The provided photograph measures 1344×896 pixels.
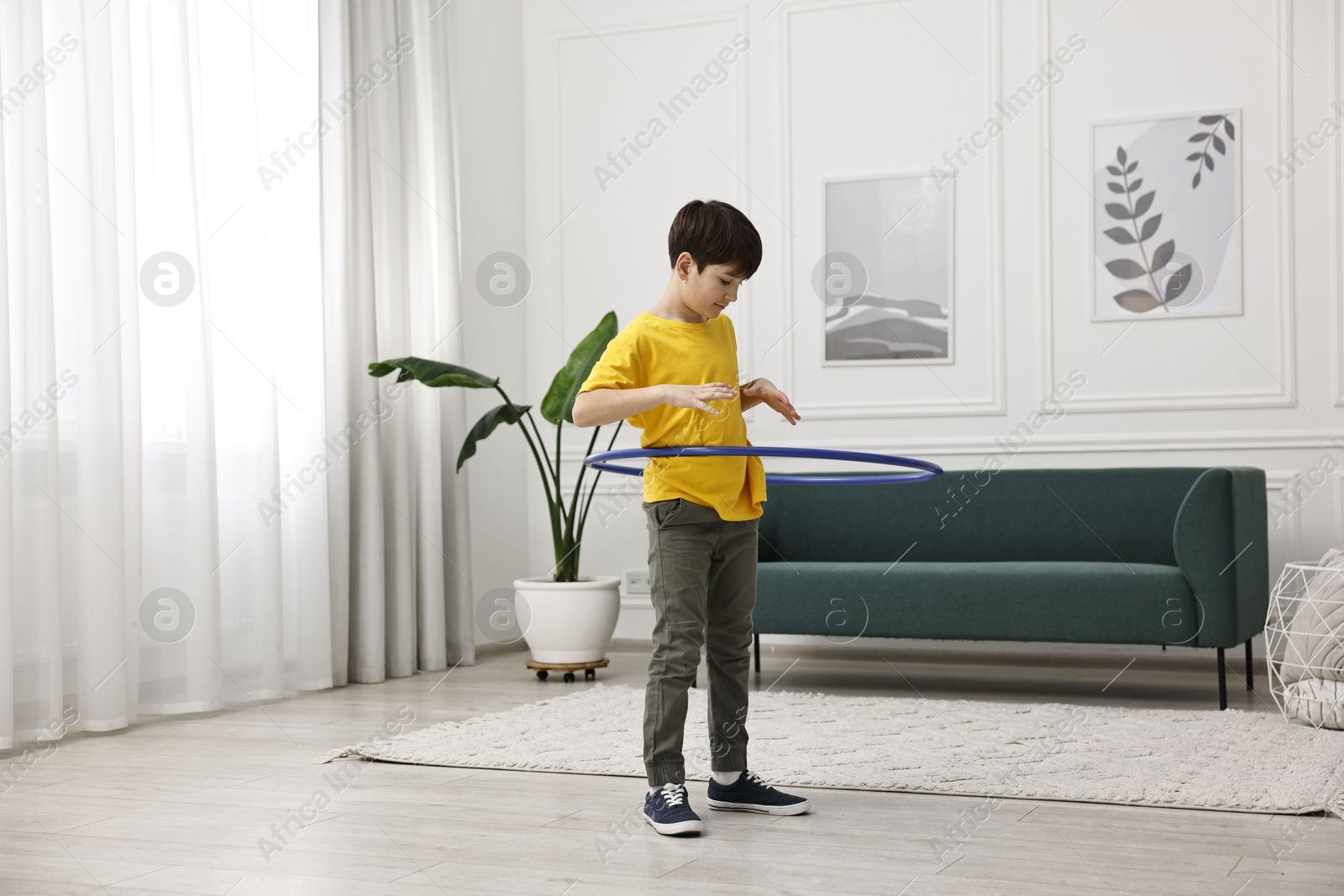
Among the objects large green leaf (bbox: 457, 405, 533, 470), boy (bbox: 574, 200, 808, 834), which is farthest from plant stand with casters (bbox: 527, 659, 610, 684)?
boy (bbox: 574, 200, 808, 834)

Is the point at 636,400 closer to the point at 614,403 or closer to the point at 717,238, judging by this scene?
the point at 614,403

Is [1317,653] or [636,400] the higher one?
[636,400]

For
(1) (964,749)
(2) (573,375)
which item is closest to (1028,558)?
(1) (964,749)

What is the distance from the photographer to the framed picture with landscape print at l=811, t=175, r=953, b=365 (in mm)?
4629

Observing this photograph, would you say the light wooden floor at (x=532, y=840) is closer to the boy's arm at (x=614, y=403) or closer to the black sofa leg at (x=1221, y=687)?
the boy's arm at (x=614, y=403)

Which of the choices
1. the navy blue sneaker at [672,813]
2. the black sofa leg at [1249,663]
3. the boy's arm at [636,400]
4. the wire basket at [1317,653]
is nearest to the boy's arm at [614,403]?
the boy's arm at [636,400]

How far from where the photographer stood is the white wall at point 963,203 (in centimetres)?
422

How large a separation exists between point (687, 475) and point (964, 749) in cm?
113

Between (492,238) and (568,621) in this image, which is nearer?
(568,621)

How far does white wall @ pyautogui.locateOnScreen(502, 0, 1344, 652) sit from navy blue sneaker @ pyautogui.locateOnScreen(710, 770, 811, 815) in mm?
2493

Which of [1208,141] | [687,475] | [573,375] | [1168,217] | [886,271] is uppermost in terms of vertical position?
[1208,141]

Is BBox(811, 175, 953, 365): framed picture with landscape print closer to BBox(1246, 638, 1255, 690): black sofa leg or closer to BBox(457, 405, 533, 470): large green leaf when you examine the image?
BBox(457, 405, 533, 470): large green leaf

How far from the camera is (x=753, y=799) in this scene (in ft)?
7.57

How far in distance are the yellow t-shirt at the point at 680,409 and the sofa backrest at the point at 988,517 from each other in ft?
7.01
